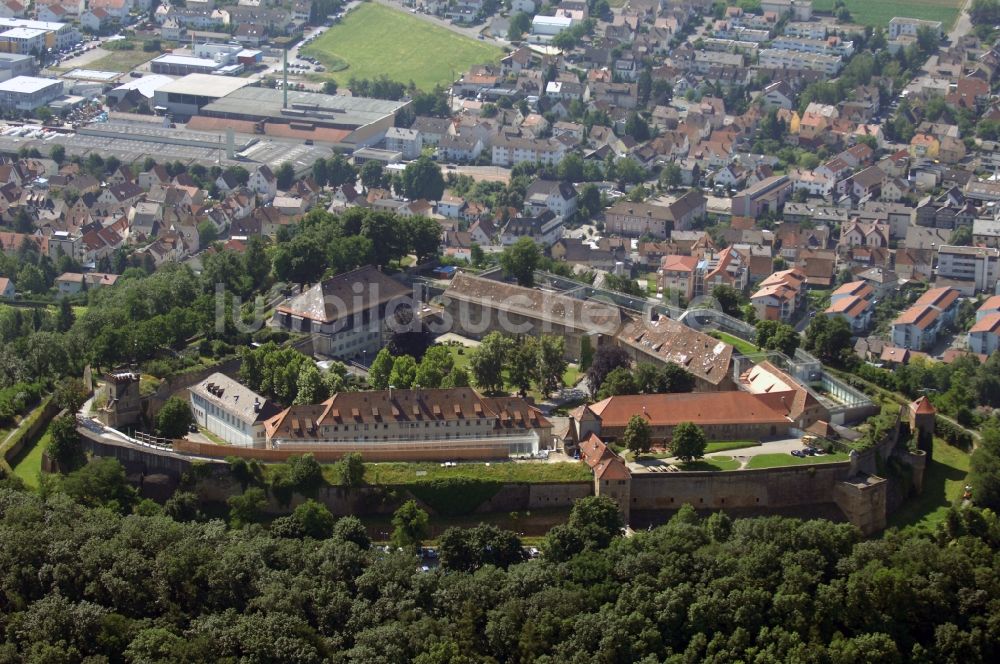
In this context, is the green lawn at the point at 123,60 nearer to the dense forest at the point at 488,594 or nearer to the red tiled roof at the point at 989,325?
the red tiled roof at the point at 989,325

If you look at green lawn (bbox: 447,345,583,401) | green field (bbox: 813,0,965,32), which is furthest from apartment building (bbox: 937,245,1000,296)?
green field (bbox: 813,0,965,32)

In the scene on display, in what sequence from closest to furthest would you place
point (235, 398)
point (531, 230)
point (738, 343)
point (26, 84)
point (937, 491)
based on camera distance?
point (937, 491), point (235, 398), point (738, 343), point (531, 230), point (26, 84)

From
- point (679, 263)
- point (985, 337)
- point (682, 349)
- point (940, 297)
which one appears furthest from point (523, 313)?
point (940, 297)

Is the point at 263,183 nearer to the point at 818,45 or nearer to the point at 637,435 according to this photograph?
the point at 818,45

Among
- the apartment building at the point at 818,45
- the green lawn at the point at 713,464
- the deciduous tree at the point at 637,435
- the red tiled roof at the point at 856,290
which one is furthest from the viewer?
the apartment building at the point at 818,45

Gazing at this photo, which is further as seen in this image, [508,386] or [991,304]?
[991,304]

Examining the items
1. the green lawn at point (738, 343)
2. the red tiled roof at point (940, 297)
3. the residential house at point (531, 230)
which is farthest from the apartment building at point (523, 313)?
the red tiled roof at point (940, 297)
